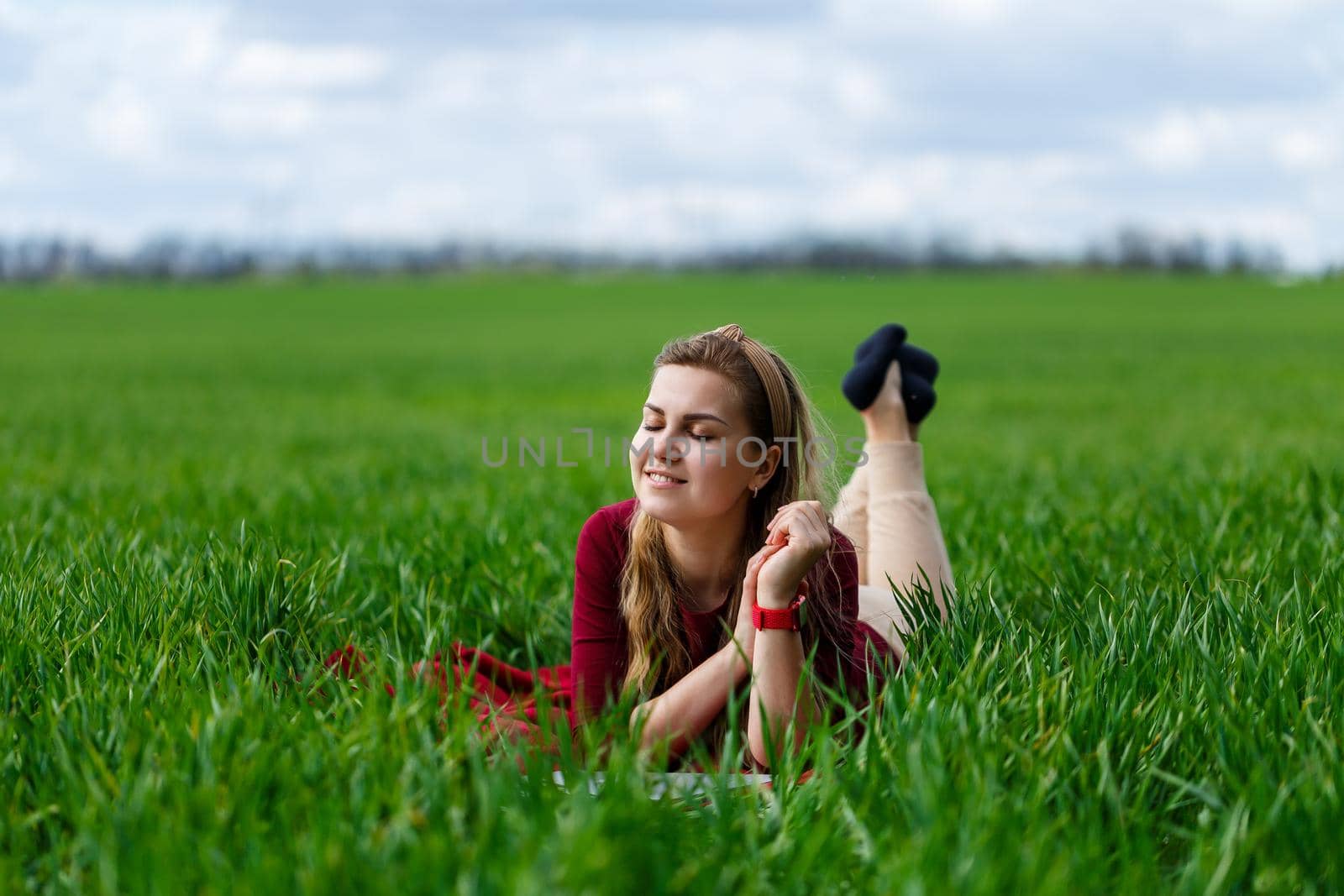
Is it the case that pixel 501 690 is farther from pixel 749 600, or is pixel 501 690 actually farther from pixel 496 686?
pixel 749 600

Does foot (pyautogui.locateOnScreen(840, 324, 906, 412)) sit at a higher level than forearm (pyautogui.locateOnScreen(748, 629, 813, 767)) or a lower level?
higher

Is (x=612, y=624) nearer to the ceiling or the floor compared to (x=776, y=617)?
A: nearer to the floor

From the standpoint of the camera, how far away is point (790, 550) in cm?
256

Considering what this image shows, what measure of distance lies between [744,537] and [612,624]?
1.29ft

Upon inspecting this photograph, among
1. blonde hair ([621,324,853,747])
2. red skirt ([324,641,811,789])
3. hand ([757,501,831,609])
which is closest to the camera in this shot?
red skirt ([324,641,811,789])

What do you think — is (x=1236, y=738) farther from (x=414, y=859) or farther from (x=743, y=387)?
(x=414, y=859)

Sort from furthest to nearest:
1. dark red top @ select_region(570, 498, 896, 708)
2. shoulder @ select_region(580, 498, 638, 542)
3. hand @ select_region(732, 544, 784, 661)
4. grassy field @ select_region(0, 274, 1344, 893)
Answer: shoulder @ select_region(580, 498, 638, 542) → dark red top @ select_region(570, 498, 896, 708) → hand @ select_region(732, 544, 784, 661) → grassy field @ select_region(0, 274, 1344, 893)

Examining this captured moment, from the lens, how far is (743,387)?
9.56 ft

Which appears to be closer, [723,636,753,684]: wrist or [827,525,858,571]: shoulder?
[723,636,753,684]: wrist

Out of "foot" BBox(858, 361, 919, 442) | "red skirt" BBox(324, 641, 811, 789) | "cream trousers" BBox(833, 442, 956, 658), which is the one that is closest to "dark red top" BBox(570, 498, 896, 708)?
"red skirt" BBox(324, 641, 811, 789)

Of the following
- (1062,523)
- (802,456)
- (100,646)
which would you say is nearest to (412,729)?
(100,646)

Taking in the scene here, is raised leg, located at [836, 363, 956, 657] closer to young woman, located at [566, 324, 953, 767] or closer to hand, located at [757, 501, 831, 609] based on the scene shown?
young woman, located at [566, 324, 953, 767]

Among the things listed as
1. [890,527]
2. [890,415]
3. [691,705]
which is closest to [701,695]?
[691,705]

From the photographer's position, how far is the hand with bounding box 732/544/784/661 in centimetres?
267
